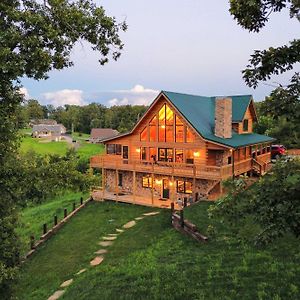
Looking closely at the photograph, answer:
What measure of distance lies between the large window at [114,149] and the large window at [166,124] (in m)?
4.81

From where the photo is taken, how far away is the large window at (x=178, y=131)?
2864 centimetres

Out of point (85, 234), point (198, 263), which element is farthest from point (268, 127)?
point (198, 263)

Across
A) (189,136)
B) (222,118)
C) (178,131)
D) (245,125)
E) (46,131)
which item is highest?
(222,118)

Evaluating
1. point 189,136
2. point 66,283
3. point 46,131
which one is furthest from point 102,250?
point 46,131

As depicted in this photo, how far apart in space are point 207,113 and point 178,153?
5.44 meters

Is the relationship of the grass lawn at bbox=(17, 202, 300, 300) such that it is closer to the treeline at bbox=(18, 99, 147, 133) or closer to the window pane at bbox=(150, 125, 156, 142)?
the window pane at bbox=(150, 125, 156, 142)

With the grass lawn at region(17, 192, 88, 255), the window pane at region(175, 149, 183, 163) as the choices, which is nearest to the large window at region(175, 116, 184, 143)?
the window pane at region(175, 149, 183, 163)

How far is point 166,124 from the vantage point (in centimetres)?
2923

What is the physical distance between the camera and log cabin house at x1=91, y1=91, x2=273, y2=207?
89.5 feet

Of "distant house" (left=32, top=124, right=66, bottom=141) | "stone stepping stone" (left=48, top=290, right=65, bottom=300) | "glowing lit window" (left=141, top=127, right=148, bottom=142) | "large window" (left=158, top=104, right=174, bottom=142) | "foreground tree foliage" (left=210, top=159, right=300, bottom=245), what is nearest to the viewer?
"foreground tree foliage" (left=210, top=159, right=300, bottom=245)

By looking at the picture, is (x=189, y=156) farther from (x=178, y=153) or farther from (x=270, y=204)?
(x=270, y=204)

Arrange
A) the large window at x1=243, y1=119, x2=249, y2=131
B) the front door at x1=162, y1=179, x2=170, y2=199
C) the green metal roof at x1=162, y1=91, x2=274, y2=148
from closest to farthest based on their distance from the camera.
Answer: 1. the green metal roof at x1=162, y1=91, x2=274, y2=148
2. the front door at x1=162, y1=179, x2=170, y2=199
3. the large window at x1=243, y1=119, x2=249, y2=131

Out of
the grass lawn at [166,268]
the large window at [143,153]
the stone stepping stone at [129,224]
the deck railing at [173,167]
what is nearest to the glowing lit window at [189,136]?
the deck railing at [173,167]

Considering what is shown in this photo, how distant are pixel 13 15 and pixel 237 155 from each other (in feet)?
82.8
